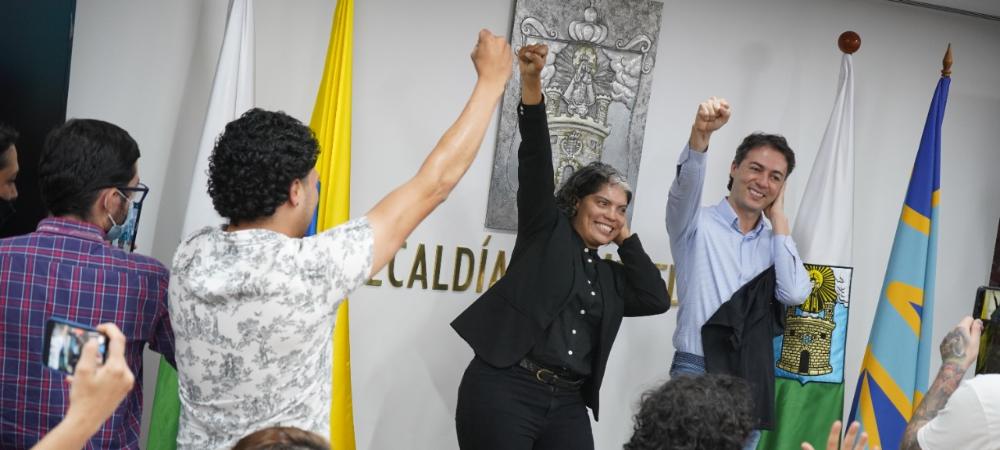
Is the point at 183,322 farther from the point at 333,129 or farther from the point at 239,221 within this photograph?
the point at 333,129

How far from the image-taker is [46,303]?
186 centimetres

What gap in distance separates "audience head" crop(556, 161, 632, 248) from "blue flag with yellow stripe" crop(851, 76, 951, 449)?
131cm

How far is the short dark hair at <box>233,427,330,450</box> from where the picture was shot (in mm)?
1357

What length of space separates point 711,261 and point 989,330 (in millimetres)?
914

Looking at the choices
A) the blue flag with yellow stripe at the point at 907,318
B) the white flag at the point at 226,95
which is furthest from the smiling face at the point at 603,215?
the blue flag with yellow stripe at the point at 907,318

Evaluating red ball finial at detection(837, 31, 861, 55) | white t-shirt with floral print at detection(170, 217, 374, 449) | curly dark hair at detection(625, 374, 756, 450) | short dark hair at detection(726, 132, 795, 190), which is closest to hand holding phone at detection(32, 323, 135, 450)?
white t-shirt with floral print at detection(170, 217, 374, 449)

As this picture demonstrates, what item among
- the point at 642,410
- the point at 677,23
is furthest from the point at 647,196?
the point at 642,410

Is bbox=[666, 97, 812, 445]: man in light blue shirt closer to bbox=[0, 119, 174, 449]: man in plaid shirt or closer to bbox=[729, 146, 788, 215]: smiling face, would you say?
bbox=[729, 146, 788, 215]: smiling face

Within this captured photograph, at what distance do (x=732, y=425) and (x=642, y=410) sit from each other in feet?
0.52

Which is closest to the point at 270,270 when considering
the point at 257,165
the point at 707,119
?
the point at 257,165

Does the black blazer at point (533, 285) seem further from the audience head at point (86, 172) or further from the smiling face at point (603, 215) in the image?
the audience head at point (86, 172)

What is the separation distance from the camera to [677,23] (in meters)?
4.05

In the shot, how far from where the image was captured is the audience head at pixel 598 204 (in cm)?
311

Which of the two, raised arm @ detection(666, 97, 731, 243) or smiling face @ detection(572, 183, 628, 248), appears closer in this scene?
raised arm @ detection(666, 97, 731, 243)
